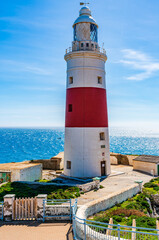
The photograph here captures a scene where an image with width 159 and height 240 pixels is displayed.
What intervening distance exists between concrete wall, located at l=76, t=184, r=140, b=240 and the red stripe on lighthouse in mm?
7987

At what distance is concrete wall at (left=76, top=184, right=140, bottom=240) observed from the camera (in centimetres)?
1008

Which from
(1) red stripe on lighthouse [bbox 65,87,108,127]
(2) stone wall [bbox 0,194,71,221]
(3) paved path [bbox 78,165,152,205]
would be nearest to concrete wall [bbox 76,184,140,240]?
(2) stone wall [bbox 0,194,71,221]

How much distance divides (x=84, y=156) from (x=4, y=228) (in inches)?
489

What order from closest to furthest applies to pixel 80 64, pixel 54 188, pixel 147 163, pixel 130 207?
pixel 130 207 < pixel 54 188 < pixel 80 64 < pixel 147 163

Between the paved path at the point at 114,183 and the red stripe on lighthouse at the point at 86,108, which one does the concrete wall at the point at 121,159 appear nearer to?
the paved path at the point at 114,183

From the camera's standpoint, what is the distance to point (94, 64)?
79.0ft

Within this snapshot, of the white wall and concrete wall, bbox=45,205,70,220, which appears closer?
concrete wall, bbox=45,205,70,220

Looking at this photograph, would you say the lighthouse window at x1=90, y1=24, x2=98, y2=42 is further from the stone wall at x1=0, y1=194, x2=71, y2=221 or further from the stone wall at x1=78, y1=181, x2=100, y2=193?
the stone wall at x1=0, y1=194, x2=71, y2=221

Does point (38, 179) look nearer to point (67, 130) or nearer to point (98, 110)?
point (67, 130)

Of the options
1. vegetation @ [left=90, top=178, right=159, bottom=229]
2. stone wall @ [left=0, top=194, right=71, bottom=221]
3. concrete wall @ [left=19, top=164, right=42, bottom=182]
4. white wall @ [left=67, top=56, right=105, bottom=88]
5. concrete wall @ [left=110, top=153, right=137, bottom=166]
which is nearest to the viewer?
vegetation @ [left=90, top=178, right=159, bottom=229]

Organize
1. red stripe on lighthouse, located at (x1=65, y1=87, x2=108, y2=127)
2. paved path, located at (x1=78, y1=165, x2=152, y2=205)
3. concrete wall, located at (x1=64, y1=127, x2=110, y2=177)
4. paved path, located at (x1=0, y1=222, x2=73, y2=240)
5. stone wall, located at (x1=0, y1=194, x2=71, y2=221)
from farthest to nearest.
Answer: red stripe on lighthouse, located at (x1=65, y1=87, x2=108, y2=127) → concrete wall, located at (x1=64, y1=127, x2=110, y2=177) → paved path, located at (x1=78, y1=165, x2=152, y2=205) → stone wall, located at (x1=0, y1=194, x2=71, y2=221) → paved path, located at (x1=0, y1=222, x2=73, y2=240)

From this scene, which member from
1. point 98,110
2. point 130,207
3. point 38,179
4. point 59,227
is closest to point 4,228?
point 59,227

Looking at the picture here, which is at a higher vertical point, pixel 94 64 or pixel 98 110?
pixel 94 64

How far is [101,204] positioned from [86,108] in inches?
436
